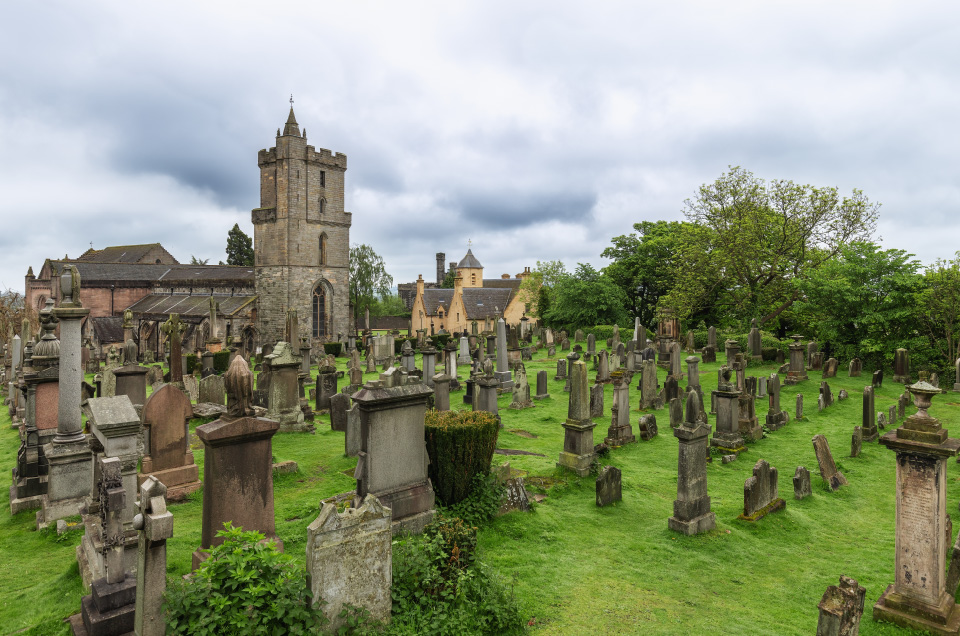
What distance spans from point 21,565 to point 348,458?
16.5ft

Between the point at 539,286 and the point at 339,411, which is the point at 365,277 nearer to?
the point at 539,286

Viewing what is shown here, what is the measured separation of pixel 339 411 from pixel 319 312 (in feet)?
82.0

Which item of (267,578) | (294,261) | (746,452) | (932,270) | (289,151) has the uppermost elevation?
(289,151)

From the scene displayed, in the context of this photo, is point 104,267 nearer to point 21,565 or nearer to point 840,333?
point 21,565

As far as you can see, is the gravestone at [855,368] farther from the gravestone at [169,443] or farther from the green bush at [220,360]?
Result: the green bush at [220,360]

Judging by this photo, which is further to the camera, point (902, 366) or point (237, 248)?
point (237, 248)

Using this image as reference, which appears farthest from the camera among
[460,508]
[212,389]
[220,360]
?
[220,360]

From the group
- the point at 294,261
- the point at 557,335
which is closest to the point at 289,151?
the point at 294,261

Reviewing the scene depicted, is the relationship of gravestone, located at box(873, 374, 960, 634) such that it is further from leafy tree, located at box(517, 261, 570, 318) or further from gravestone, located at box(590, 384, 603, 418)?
leafy tree, located at box(517, 261, 570, 318)

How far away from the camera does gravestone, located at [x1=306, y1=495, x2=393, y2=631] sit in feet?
13.6

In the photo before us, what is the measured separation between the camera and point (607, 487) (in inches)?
315

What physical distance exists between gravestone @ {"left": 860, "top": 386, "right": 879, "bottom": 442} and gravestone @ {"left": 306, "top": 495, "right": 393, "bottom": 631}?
11.6 m

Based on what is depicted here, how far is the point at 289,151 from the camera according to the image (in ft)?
114

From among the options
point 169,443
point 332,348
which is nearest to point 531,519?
point 169,443
